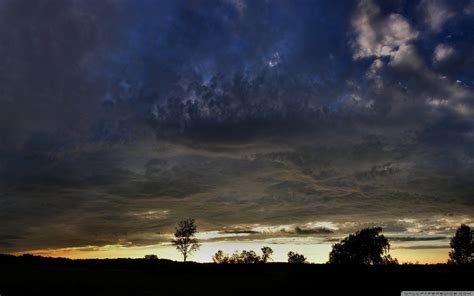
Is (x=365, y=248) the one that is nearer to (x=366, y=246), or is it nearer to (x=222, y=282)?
(x=366, y=246)

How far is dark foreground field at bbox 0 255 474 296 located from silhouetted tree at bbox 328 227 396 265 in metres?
61.1

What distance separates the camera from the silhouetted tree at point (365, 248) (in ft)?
375

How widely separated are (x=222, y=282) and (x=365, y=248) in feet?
254

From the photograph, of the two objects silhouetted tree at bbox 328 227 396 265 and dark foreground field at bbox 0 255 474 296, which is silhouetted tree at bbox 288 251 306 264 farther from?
dark foreground field at bbox 0 255 474 296

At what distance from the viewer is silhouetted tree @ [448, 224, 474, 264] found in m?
110

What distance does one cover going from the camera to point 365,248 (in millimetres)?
115562

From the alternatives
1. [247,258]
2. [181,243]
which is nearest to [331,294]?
[181,243]

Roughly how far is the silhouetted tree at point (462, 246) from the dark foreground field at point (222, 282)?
6652 centimetres

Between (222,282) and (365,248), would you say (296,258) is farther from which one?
(222,282)

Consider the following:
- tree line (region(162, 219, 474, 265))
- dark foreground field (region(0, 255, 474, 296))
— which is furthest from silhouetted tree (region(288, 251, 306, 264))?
dark foreground field (region(0, 255, 474, 296))

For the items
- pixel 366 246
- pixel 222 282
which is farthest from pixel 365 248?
pixel 222 282

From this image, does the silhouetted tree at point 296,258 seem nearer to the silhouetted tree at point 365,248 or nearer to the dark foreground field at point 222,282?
the silhouetted tree at point 365,248

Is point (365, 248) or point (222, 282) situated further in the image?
point (365, 248)

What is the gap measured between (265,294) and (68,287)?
19294mm
